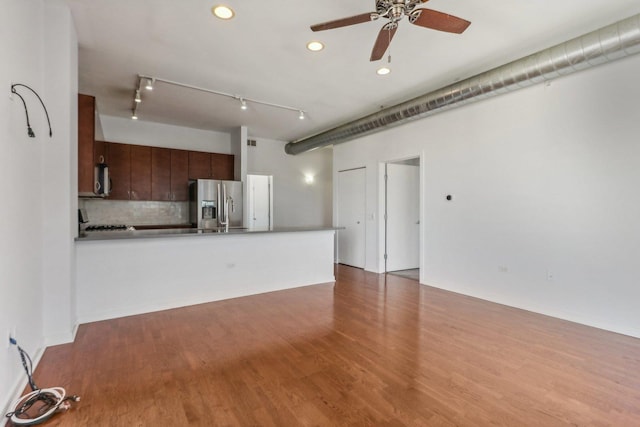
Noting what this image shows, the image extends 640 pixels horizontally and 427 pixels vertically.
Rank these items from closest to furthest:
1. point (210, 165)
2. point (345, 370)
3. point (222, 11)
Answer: point (345, 370) < point (222, 11) < point (210, 165)

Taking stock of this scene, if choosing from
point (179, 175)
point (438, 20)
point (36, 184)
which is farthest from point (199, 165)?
point (438, 20)

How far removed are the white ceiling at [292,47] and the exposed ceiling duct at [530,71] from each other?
0.43 feet

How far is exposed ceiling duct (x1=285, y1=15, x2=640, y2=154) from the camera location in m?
2.63

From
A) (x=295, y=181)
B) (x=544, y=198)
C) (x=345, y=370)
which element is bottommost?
(x=345, y=370)

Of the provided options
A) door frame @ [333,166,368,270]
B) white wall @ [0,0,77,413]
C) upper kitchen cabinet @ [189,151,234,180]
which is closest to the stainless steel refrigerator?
upper kitchen cabinet @ [189,151,234,180]

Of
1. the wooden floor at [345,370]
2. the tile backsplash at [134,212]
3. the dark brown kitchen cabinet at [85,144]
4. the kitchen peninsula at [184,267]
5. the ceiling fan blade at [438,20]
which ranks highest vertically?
the ceiling fan blade at [438,20]

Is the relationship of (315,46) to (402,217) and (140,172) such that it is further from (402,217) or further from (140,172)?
(140,172)

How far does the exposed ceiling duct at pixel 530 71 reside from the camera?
2633 mm

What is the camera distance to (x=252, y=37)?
2.99 m

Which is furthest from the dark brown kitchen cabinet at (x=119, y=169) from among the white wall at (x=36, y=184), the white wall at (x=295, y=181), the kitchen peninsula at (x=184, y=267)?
the white wall at (x=36, y=184)

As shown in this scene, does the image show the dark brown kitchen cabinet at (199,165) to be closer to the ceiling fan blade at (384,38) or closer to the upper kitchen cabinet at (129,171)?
the upper kitchen cabinet at (129,171)

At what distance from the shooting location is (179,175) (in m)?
5.95

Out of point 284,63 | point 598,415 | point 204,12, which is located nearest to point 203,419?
point 598,415

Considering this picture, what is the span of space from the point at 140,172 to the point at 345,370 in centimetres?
519
